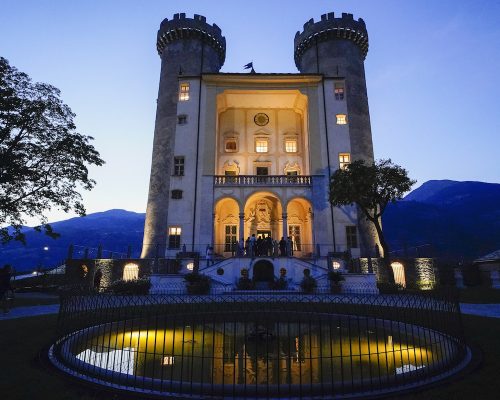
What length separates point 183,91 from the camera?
37.7 metres

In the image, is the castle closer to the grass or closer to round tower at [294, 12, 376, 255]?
round tower at [294, 12, 376, 255]

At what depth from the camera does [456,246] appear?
109m

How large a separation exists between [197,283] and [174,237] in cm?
1108

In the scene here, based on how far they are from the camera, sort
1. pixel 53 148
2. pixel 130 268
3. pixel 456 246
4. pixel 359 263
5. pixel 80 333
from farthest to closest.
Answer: pixel 456 246 < pixel 130 268 < pixel 359 263 < pixel 53 148 < pixel 80 333

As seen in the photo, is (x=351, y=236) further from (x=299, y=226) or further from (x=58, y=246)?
(x=58, y=246)

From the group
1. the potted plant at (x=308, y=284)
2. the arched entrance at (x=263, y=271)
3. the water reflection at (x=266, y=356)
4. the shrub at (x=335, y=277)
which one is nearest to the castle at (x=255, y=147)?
the arched entrance at (x=263, y=271)

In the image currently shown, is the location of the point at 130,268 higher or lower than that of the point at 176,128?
lower

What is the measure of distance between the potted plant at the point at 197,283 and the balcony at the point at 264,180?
12.0 meters

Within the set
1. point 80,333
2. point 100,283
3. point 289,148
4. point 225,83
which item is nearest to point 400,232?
point 289,148

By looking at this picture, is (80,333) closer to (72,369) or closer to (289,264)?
(72,369)

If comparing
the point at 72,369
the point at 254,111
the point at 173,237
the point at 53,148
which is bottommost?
the point at 72,369

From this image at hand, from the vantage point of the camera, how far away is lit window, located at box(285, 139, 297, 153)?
1521 inches

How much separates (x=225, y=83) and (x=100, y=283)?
2629cm

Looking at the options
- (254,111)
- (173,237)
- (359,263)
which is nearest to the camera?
(359,263)
